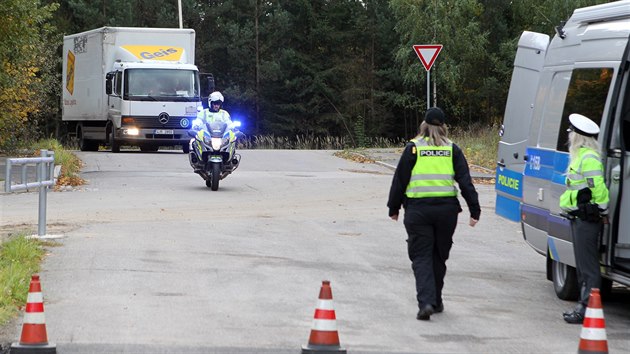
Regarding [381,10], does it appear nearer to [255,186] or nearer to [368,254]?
[255,186]

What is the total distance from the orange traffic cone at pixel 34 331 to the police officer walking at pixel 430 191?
3.24 meters

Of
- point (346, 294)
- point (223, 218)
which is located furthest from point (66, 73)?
point (346, 294)

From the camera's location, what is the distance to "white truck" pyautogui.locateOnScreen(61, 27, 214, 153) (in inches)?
1321

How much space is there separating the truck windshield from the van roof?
23.6 metres

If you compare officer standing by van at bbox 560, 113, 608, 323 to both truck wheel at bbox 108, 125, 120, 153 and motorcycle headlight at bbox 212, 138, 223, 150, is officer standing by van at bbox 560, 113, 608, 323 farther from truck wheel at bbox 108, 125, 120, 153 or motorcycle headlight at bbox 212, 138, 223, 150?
truck wheel at bbox 108, 125, 120, 153

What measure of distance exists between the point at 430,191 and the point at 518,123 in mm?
3473

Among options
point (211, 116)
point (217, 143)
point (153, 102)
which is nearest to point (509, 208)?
point (217, 143)

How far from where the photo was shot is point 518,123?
42.9 ft

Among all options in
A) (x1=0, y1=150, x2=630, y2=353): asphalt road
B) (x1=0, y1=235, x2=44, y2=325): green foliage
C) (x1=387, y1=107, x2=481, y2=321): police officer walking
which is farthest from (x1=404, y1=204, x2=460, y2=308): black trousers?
(x1=0, y1=235, x2=44, y2=325): green foliage

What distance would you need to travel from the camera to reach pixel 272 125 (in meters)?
70.1

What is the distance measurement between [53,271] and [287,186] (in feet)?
37.8

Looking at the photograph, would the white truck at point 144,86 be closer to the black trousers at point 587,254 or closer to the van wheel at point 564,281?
the van wheel at point 564,281

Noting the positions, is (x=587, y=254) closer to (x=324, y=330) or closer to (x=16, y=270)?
(x=324, y=330)

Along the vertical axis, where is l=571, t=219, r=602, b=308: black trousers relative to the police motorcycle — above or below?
above
